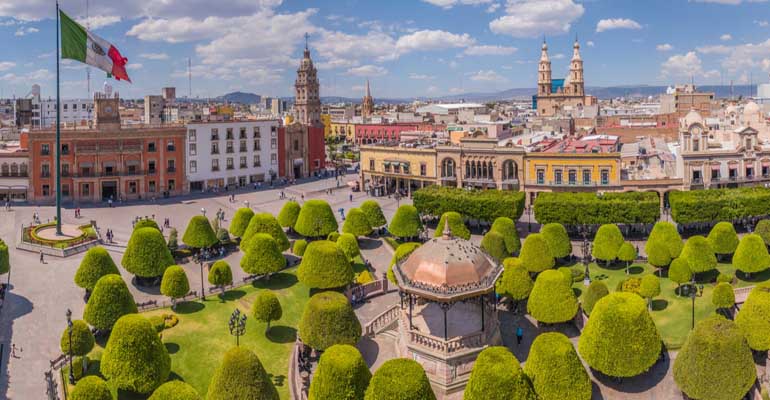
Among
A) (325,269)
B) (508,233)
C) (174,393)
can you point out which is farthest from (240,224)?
(174,393)

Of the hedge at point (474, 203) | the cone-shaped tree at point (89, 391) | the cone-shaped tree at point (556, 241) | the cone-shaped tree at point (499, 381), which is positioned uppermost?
the hedge at point (474, 203)

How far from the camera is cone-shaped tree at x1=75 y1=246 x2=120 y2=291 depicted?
36656 mm

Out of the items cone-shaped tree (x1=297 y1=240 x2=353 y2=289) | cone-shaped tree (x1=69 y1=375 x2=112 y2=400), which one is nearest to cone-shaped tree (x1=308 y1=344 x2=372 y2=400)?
cone-shaped tree (x1=69 y1=375 x2=112 y2=400)

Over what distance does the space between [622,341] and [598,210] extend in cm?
2512

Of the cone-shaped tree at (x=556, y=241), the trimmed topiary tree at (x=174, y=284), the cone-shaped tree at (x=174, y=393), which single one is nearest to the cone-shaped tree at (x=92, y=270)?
the trimmed topiary tree at (x=174, y=284)

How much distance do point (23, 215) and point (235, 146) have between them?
26.6 m

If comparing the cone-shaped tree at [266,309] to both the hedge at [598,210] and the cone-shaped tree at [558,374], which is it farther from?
the hedge at [598,210]

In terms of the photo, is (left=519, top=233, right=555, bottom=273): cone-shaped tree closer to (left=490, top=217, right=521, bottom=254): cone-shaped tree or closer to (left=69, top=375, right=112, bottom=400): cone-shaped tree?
(left=490, top=217, right=521, bottom=254): cone-shaped tree

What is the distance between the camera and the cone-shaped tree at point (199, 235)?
152 feet

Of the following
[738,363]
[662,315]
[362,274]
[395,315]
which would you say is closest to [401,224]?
[362,274]

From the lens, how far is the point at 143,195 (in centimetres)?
7200

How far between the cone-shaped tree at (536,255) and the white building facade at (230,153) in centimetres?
4703

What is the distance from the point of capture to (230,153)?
8044cm

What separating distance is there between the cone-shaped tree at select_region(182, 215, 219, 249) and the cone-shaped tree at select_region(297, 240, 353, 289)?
10.9 metres
